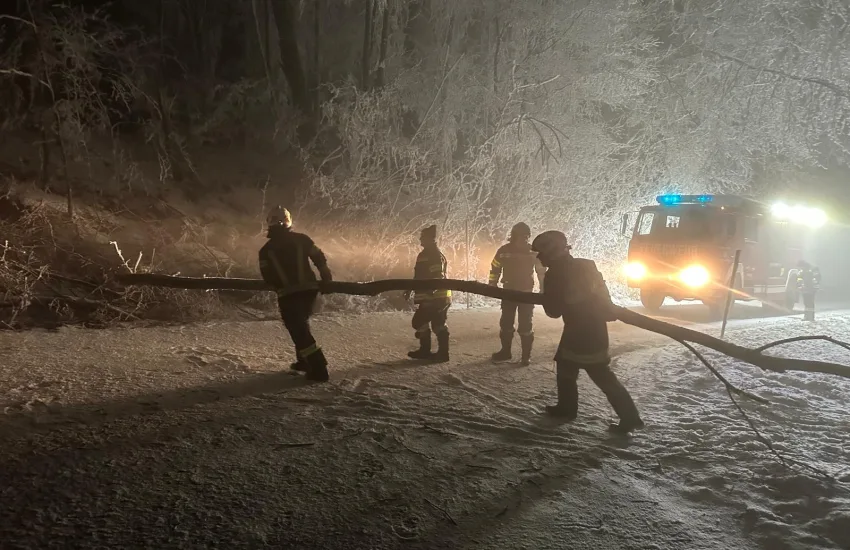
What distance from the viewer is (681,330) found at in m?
4.59

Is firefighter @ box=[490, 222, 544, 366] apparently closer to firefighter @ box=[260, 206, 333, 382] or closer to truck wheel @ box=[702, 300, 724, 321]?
firefighter @ box=[260, 206, 333, 382]

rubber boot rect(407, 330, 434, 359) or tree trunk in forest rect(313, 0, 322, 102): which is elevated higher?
tree trunk in forest rect(313, 0, 322, 102)

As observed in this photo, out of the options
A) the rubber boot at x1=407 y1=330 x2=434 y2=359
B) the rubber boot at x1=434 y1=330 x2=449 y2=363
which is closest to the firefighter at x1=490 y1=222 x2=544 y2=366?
the rubber boot at x1=434 y1=330 x2=449 y2=363

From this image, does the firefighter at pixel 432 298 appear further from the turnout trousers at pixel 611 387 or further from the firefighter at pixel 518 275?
the turnout trousers at pixel 611 387

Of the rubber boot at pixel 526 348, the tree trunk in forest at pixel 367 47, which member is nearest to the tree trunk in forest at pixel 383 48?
the tree trunk in forest at pixel 367 47

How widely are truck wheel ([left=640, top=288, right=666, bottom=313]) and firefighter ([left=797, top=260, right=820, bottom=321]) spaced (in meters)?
2.87

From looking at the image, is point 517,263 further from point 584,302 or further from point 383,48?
point 383,48

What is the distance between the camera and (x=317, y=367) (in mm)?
5875

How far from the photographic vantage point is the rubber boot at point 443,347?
23.3 ft

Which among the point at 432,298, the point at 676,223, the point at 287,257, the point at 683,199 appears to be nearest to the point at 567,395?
the point at 432,298

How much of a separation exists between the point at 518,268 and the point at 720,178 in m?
12.4

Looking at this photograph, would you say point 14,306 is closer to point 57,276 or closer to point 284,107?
point 57,276

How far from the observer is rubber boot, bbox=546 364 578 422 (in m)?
4.94

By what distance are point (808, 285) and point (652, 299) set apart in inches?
138
